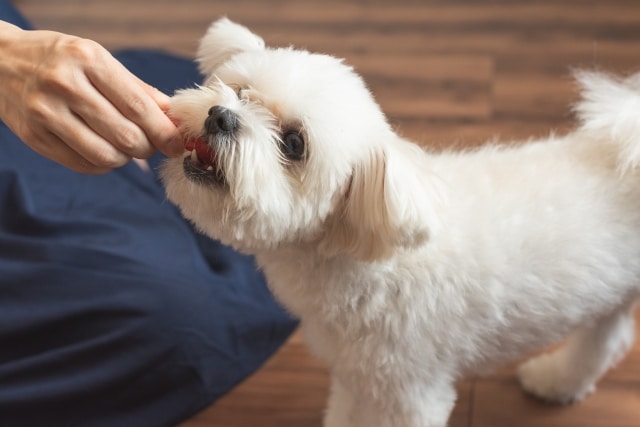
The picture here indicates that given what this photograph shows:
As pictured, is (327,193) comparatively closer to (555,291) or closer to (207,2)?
(555,291)

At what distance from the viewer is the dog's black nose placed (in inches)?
31.5

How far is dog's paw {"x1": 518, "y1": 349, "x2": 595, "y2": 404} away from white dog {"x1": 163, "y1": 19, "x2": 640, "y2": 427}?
0.14 m

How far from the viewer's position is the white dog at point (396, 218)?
830 millimetres

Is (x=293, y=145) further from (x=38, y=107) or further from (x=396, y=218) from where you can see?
(x=38, y=107)

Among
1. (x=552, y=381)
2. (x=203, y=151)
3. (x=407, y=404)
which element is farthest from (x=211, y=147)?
(x=552, y=381)

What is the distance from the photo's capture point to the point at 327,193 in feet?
2.81

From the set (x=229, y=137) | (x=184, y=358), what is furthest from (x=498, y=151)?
(x=184, y=358)

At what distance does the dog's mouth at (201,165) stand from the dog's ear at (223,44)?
17 cm

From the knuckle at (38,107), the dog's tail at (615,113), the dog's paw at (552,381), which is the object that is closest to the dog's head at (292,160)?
the knuckle at (38,107)

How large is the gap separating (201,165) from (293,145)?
0.10 meters

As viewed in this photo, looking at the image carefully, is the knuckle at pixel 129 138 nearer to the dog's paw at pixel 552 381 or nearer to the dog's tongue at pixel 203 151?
the dog's tongue at pixel 203 151

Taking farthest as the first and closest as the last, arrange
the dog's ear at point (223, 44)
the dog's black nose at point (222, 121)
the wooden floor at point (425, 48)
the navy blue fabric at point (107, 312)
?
the wooden floor at point (425, 48) → the navy blue fabric at point (107, 312) → the dog's ear at point (223, 44) → the dog's black nose at point (222, 121)

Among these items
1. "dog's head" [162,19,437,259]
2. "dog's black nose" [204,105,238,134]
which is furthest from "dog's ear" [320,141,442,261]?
"dog's black nose" [204,105,238,134]

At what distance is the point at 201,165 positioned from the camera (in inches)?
32.9
